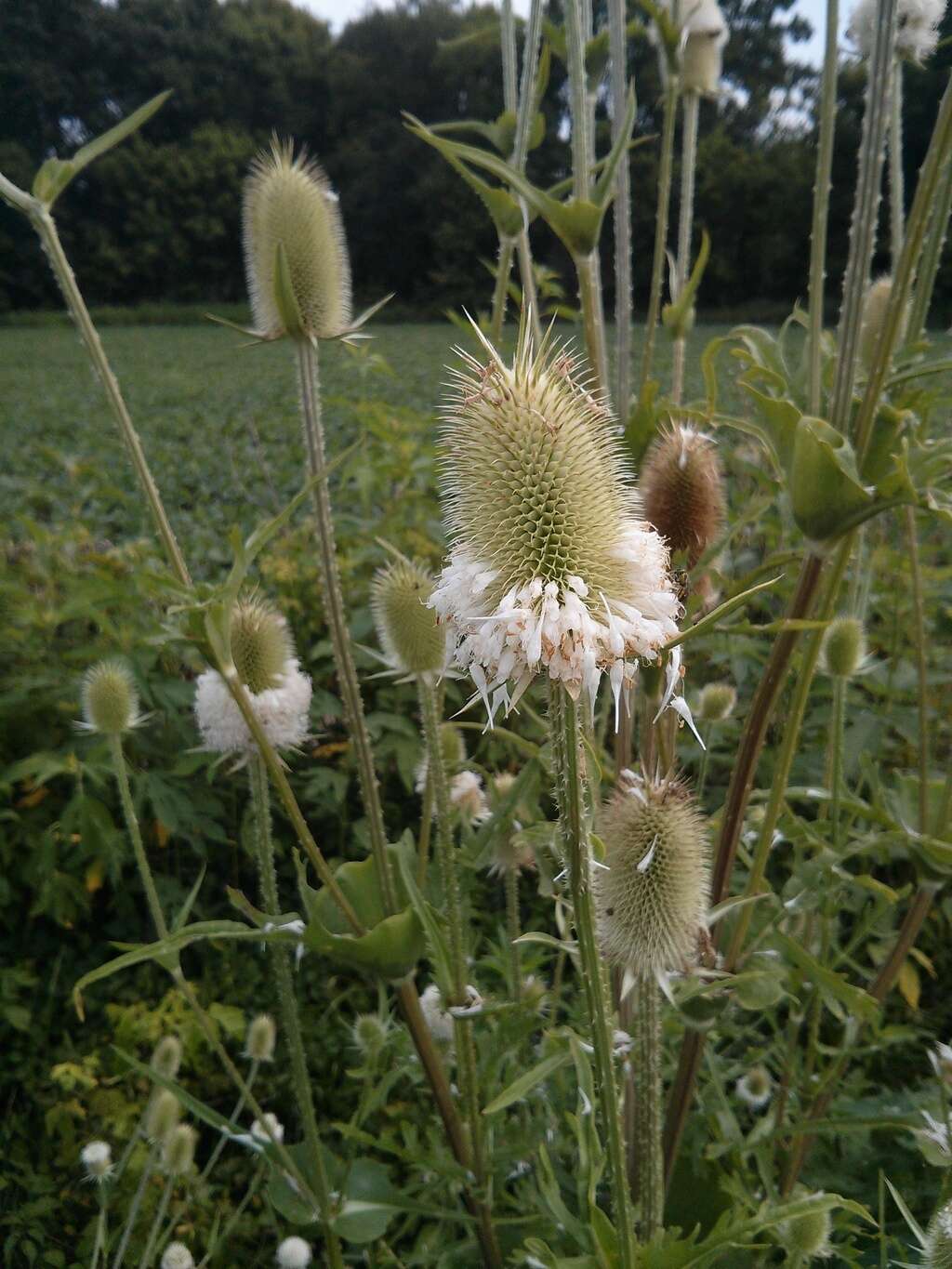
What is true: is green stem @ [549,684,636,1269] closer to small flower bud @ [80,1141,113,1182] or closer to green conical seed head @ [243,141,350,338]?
green conical seed head @ [243,141,350,338]

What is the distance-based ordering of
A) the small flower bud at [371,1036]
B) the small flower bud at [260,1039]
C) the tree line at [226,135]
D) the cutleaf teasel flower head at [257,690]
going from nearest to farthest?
the cutleaf teasel flower head at [257,690] → the small flower bud at [371,1036] → the small flower bud at [260,1039] → the tree line at [226,135]

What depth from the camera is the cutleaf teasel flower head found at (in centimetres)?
157

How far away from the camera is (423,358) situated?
55.1 feet

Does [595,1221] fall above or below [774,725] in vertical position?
above

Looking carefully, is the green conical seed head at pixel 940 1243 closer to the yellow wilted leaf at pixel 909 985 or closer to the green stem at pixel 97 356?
the yellow wilted leaf at pixel 909 985

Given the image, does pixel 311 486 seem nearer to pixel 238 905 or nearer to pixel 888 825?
pixel 238 905

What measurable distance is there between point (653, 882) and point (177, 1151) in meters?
1.41

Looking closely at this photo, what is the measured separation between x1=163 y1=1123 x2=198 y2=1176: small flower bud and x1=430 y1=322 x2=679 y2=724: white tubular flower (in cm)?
165

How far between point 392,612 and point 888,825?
93 cm

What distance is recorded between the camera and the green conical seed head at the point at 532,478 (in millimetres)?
832

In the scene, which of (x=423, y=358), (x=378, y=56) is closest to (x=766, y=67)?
(x=423, y=358)

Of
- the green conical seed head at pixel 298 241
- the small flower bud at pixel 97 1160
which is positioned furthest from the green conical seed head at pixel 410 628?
the small flower bud at pixel 97 1160

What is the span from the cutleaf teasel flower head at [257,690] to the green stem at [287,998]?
88mm

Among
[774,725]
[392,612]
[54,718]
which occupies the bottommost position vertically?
[774,725]
